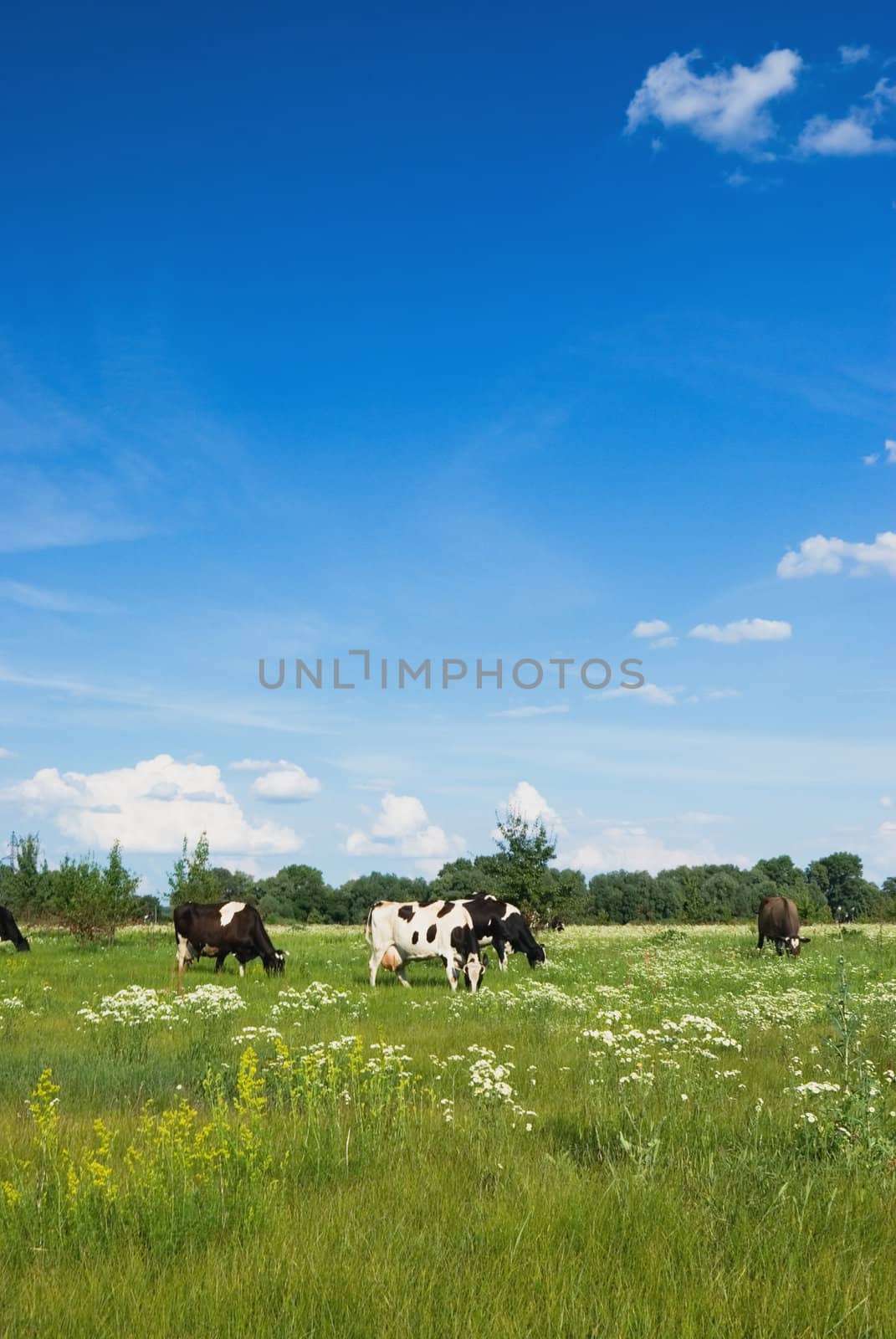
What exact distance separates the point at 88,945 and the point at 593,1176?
35401mm

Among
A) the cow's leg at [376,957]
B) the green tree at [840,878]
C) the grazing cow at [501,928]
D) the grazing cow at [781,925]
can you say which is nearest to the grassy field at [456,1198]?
the cow's leg at [376,957]

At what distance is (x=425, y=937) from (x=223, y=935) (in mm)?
7656

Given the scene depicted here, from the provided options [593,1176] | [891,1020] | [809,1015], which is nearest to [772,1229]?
[593,1176]

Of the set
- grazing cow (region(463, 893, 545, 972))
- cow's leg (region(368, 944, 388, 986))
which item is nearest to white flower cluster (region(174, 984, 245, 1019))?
cow's leg (region(368, 944, 388, 986))

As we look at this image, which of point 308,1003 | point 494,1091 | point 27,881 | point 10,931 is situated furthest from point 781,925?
point 27,881

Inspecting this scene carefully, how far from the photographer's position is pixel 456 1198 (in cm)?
588

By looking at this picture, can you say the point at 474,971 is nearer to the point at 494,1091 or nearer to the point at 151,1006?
the point at 151,1006

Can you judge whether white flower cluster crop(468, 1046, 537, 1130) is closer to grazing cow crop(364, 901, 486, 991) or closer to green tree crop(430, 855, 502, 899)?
grazing cow crop(364, 901, 486, 991)

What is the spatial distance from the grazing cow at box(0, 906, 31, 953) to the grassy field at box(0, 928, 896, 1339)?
26.8 meters

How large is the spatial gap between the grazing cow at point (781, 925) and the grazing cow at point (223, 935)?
16808mm

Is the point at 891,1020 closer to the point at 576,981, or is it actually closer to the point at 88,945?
the point at 576,981

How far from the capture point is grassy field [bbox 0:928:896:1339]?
4.48 m

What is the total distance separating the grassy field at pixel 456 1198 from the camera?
448 centimetres

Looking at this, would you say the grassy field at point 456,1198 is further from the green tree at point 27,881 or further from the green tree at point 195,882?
the green tree at point 27,881
